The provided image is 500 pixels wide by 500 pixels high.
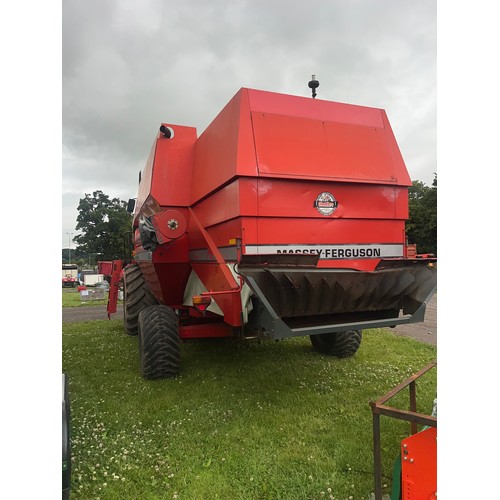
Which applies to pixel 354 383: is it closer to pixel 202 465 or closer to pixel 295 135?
pixel 202 465

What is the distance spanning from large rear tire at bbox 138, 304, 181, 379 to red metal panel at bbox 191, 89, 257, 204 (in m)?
1.45

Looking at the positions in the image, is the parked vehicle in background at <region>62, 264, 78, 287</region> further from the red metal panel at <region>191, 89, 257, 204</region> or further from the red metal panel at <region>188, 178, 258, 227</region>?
the red metal panel at <region>188, 178, 258, 227</region>

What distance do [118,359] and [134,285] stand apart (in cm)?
110

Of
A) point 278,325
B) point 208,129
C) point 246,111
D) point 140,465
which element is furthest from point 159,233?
point 140,465

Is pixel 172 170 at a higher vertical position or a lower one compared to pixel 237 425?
higher

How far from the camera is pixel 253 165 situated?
138 inches

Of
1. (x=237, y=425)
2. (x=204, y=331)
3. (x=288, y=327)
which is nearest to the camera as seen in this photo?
(x=288, y=327)

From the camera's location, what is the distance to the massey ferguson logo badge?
12.3 feet

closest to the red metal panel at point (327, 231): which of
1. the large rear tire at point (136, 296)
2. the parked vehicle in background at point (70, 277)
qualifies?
the large rear tire at point (136, 296)

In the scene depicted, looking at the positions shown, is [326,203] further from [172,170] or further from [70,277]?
[70,277]

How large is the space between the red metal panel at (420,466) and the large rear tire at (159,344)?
3.00m

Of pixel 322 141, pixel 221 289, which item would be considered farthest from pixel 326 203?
pixel 221 289

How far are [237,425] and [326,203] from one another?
2.22m

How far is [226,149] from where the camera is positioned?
12.5ft
